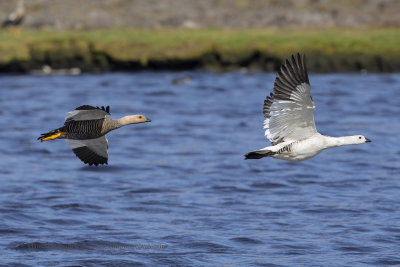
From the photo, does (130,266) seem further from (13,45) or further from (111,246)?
(13,45)

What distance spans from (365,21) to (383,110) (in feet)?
66.5

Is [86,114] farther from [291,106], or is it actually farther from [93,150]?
[291,106]

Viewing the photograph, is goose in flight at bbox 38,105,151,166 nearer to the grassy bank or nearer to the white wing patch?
the white wing patch

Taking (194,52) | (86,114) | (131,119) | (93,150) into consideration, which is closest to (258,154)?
(131,119)

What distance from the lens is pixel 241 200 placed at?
1919 cm

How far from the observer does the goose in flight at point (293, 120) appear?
38.8 feet

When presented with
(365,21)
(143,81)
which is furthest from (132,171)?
(365,21)

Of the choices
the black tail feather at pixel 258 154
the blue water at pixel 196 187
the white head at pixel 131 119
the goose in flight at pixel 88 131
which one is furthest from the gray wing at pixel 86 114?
the blue water at pixel 196 187

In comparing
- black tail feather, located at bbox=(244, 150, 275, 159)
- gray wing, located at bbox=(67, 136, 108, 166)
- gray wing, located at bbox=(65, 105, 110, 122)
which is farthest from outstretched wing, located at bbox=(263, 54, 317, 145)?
gray wing, located at bbox=(67, 136, 108, 166)

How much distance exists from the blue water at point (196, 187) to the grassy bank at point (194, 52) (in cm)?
355

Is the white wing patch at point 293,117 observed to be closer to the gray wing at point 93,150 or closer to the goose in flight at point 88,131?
the goose in flight at point 88,131

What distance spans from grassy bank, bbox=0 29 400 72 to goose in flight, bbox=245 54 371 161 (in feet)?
84.8

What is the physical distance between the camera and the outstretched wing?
11.8 m

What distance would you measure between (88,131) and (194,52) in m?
27.1
